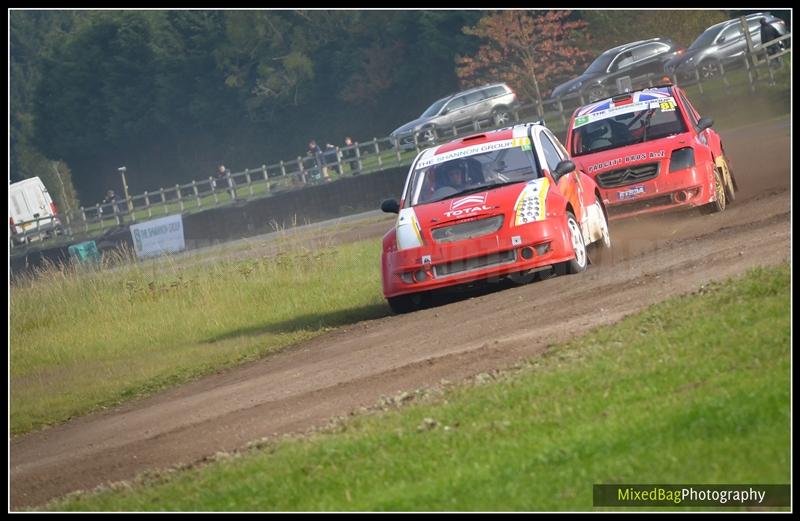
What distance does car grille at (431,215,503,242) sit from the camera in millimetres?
13914

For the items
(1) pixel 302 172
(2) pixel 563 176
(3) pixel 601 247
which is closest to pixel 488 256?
(2) pixel 563 176

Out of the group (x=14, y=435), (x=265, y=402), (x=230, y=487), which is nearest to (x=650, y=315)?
(x=265, y=402)

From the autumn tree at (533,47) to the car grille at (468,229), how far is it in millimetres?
40236

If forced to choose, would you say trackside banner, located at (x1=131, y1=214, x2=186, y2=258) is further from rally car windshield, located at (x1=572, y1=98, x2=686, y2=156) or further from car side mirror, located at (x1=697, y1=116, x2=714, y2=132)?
car side mirror, located at (x1=697, y1=116, x2=714, y2=132)

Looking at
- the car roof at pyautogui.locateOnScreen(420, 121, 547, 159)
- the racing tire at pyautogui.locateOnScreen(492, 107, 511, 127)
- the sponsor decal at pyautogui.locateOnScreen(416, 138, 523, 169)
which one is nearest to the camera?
the sponsor decal at pyautogui.locateOnScreen(416, 138, 523, 169)

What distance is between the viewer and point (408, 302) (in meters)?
14.5

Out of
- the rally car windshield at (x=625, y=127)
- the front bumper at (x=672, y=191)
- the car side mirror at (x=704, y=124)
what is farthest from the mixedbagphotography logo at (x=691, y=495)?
the rally car windshield at (x=625, y=127)

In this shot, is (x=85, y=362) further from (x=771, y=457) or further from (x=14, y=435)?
(x=771, y=457)

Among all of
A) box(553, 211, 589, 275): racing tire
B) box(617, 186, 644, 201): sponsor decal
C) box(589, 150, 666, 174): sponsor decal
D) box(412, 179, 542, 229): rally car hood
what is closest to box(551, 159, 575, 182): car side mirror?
box(412, 179, 542, 229): rally car hood

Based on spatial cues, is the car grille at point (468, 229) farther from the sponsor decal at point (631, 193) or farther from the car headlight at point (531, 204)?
the sponsor decal at point (631, 193)

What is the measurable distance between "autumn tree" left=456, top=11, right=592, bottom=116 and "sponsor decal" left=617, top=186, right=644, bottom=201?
36160mm

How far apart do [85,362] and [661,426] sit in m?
11.4

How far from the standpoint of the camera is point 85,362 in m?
17.0

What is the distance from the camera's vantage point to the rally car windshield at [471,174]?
581 inches
